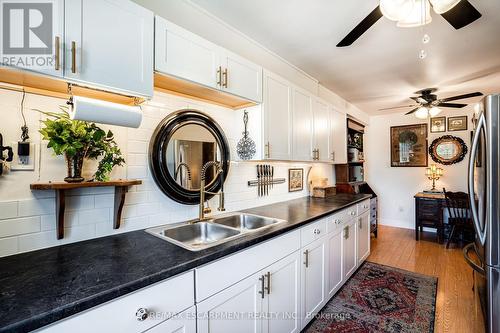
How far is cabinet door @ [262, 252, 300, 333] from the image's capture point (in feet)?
4.92

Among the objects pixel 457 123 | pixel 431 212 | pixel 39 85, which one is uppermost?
pixel 457 123

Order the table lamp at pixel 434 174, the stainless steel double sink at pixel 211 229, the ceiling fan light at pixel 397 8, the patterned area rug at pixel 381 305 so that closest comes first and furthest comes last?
the ceiling fan light at pixel 397 8 → the stainless steel double sink at pixel 211 229 → the patterned area rug at pixel 381 305 → the table lamp at pixel 434 174

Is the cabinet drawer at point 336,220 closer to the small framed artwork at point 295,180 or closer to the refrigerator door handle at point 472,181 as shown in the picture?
the small framed artwork at point 295,180

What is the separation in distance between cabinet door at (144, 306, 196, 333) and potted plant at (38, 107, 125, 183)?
0.84 m

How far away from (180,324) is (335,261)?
5.76ft

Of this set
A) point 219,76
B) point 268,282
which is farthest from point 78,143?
point 268,282

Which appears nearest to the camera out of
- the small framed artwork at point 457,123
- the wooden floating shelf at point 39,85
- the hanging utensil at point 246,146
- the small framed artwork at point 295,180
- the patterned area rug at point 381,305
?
the wooden floating shelf at point 39,85

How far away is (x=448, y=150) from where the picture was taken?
4.54m

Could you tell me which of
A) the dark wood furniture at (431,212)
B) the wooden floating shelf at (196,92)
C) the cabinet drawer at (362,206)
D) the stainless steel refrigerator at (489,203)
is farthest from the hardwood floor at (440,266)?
the wooden floating shelf at (196,92)

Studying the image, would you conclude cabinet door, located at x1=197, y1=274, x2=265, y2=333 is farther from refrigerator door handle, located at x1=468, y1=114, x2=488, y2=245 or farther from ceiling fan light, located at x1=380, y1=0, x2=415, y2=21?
ceiling fan light, located at x1=380, y1=0, x2=415, y2=21

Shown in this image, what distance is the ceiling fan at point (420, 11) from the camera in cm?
125

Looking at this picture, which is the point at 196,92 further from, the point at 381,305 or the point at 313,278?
the point at 381,305

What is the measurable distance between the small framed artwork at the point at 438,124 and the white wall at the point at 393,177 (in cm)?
8

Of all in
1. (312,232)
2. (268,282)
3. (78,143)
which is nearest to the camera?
(78,143)
